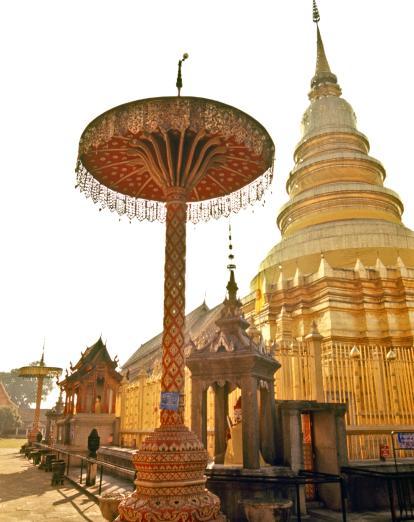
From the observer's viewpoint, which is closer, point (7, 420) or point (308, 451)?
point (308, 451)

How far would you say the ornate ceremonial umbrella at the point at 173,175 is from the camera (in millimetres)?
5578

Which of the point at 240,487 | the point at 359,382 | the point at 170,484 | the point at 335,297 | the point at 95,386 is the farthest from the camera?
the point at 95,386

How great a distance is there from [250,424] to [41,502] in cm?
529

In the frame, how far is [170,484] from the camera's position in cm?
554

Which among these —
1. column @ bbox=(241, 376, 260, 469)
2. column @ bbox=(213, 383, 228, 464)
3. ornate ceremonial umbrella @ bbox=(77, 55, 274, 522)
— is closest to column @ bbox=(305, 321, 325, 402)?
column @ bbox=(213, 383, 228, 464)

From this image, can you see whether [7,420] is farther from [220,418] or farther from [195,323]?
[220,418]

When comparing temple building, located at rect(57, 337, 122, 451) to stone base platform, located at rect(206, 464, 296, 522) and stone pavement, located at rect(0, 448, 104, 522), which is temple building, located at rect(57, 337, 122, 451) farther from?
stone base platform, located at rect(206, 464, 296, 522)

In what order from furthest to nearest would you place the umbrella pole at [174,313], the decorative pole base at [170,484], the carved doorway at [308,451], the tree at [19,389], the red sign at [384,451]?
the tree at [19,389] → the red sign at [384,451] → the carved doorway at [308,451] → the umbrella pole at [174,313] → the decorative pole base at [170,484]

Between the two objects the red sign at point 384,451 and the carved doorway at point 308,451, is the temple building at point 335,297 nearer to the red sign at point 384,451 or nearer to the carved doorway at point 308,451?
the carved doorway at point 308,451

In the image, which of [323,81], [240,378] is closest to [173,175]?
[240,378]

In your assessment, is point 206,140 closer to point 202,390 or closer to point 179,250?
point 179,250

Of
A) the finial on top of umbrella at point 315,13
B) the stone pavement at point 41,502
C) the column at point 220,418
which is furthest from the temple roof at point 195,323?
the finial on top of umbrella at point 315,13

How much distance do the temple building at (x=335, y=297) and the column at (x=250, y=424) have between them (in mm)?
1824

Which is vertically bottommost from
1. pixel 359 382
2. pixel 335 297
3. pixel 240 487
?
pixel 240 487
